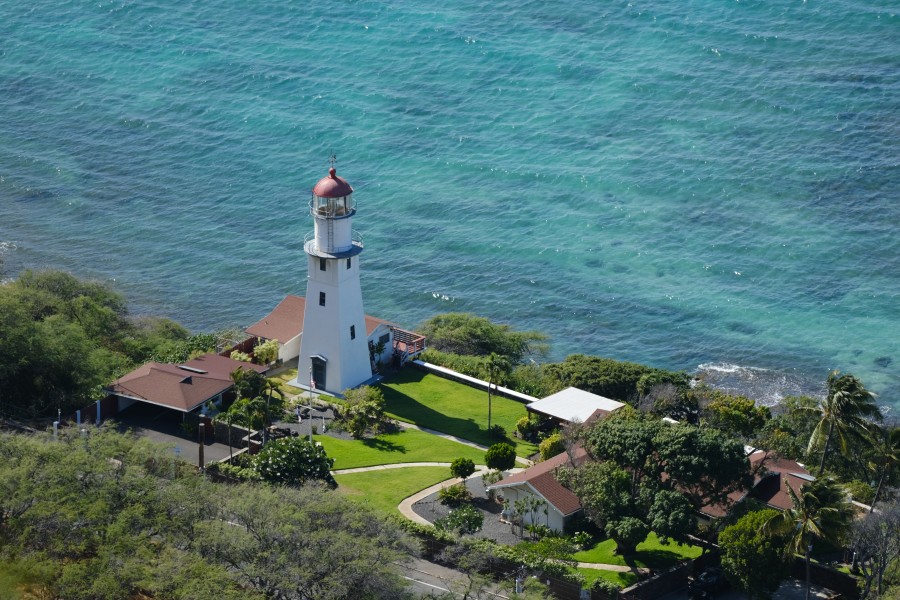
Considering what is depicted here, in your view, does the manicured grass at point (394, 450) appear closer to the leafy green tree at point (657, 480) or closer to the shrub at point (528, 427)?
the shrub at point (528, 427)

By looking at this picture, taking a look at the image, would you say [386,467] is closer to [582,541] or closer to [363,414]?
[363,414]

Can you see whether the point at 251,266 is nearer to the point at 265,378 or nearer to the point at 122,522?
the point at 265,378

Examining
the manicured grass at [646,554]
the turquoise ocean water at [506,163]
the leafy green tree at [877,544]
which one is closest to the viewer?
the leafy green tree at [877,544]

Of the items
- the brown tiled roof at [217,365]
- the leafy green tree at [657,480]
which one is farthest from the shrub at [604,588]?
the brown tiled roof at [217,365]

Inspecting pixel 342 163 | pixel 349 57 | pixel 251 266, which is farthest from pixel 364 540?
pixel 349 57

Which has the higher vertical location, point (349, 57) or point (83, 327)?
point (349, 57)

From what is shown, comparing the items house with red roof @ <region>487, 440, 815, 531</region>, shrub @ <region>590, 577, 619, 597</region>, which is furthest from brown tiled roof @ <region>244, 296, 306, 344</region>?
shrub @ <region>590, 577, 619, 597</region>
